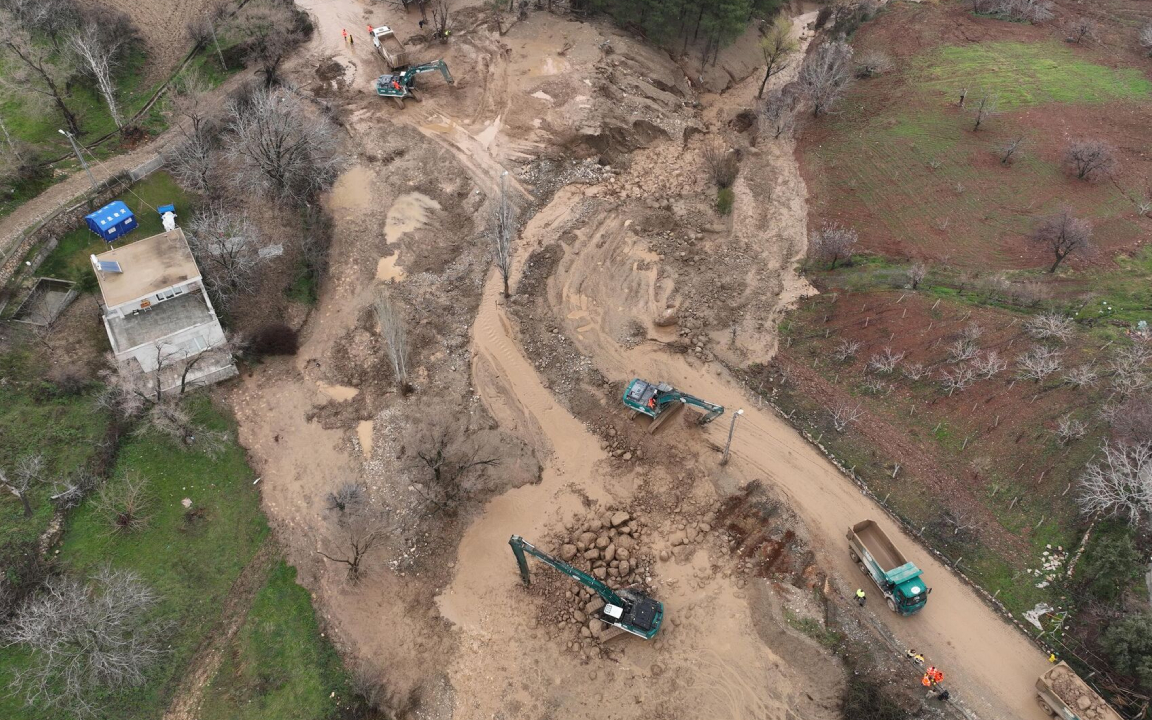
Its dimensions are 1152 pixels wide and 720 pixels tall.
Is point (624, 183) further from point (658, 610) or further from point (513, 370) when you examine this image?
point (658, 610)

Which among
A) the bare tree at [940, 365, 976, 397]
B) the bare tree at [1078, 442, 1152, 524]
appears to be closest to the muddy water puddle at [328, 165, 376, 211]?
the bare tree at [940, 365, 976, 397]

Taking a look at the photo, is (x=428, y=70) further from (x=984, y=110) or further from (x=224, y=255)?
(x=984, y=110)

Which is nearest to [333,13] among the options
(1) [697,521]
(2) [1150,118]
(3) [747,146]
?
(3) [747,146]

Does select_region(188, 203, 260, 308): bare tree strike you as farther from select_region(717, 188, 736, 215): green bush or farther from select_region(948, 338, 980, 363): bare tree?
select_region(948, 338, 980, 363): bare tree

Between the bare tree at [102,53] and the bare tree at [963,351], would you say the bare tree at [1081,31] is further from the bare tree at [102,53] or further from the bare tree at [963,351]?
the bare tree at [102,53]

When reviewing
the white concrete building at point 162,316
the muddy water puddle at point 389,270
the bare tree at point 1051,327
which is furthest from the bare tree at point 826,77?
the white concrete building at point 162,316
